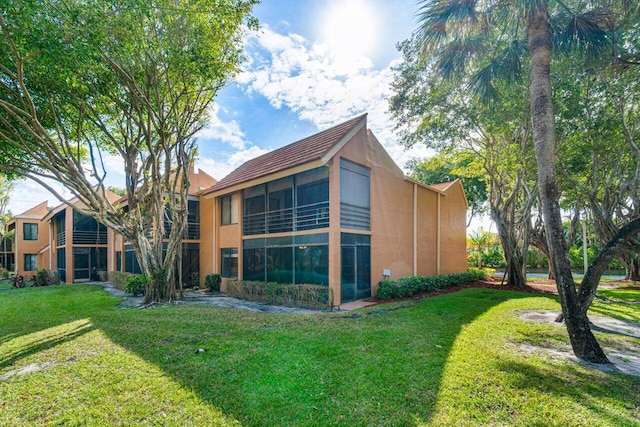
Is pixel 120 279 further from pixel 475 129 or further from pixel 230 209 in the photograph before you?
pixel 475 129

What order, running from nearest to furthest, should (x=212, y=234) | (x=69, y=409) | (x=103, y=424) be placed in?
(x=103, y=424)
(x=69, y=409)
(x=212, y=234)

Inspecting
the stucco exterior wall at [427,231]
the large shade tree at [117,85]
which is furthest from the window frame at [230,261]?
the stucco exterior wall at [427,231]

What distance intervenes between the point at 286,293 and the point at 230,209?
7749 millimetres

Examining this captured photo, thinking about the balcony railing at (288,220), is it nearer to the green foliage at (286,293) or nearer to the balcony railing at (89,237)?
the green foliage at (286,293)

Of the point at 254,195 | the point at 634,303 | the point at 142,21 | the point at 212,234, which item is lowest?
the point at 634,303

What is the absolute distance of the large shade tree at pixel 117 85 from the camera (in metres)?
8.02

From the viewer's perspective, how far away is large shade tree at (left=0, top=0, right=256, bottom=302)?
8.02 metres

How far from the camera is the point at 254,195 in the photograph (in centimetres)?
1648

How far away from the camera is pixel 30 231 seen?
113 ft

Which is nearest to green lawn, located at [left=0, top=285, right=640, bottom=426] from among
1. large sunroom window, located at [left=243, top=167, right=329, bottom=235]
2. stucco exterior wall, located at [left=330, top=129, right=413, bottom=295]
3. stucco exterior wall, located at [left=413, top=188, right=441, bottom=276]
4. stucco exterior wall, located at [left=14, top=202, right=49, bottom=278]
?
large sunroom window, located at [left=243, top=167, right=329, bottom=235]

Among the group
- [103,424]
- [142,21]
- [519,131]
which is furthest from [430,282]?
[142,21]

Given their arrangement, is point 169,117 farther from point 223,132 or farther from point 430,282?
point 430,282

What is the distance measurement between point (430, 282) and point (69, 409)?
1435 cm

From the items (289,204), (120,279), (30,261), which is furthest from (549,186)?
(30,261)
